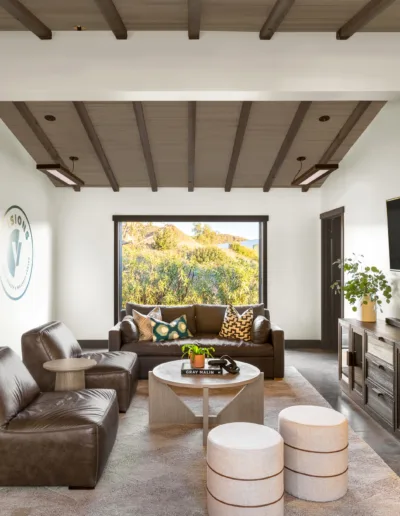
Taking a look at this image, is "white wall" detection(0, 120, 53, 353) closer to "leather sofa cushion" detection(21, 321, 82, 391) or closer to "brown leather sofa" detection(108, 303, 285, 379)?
"brown leather sofa" detection(108, 303, 285, 379)

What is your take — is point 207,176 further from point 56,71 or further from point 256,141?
point 56,71

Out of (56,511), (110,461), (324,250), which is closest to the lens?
(56,511)

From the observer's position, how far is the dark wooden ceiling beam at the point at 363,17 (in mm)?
3240

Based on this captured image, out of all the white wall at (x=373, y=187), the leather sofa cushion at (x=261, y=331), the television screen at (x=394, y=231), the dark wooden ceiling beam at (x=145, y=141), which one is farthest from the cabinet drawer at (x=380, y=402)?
the dark wooden ceiling beam at (x=145, y=141)

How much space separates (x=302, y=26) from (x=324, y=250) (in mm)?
4339

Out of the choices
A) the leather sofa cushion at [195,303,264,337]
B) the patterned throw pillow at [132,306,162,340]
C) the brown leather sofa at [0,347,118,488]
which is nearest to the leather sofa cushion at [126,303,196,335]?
the leather sofa cushion at [195,303,264,337]

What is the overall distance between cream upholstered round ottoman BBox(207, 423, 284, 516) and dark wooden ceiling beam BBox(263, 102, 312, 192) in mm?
3794

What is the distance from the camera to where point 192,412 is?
4000mm

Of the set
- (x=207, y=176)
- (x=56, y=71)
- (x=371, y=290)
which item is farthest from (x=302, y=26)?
(x=207, y=176)

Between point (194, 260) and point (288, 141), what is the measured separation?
285 centimetres

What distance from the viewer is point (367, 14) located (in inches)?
133

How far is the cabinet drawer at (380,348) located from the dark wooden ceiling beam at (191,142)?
119 inches

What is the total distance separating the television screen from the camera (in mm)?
4379

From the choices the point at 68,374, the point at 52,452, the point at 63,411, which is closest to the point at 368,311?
the point at 68,374
